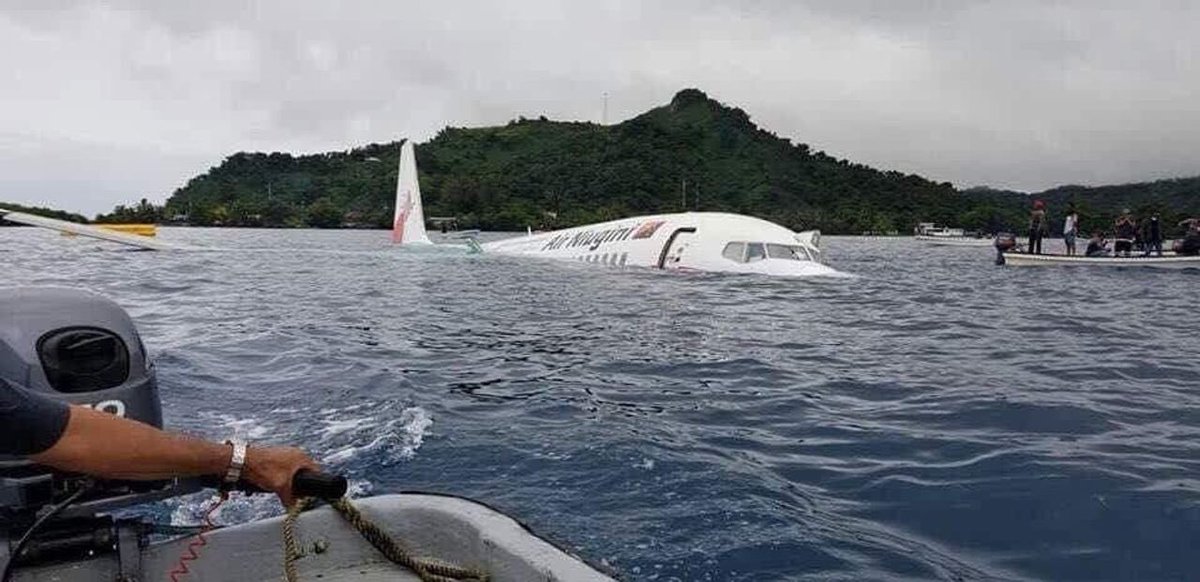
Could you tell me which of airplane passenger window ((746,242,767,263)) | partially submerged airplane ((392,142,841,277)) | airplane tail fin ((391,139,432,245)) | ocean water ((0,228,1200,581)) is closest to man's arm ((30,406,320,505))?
ocean water ((0,228,1200,581))

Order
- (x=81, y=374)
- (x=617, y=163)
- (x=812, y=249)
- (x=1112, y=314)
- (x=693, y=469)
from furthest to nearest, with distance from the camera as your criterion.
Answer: (x=617, y=163)
(x=812, y=249)
(x=1112, y=314)
(x=693, y=469)
(x=81, y=374)

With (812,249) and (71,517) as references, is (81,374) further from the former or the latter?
(812,249)

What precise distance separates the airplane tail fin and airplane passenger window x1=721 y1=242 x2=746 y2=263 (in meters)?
19.4

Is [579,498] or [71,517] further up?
[71,517]

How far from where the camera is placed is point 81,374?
3652 millimetres

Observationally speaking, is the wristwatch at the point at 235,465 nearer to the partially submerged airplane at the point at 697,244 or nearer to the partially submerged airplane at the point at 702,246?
the partially submerged airplane at the point at 697,244

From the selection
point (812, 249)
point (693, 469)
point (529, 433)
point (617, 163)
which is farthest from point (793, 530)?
point (617, 163)

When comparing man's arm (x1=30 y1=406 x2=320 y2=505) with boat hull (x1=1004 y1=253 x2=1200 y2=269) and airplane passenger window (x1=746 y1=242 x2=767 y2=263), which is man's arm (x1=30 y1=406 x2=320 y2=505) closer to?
airplane passenger window (x1=746 y1=242 x2=767 y2=263)

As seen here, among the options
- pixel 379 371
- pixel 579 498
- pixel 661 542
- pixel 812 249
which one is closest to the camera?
pixel 661 542

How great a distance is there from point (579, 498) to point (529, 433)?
152cm

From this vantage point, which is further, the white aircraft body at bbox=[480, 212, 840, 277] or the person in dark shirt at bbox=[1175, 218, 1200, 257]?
the person in dark shirt at bbox=[1175, 218, 1200, 257]

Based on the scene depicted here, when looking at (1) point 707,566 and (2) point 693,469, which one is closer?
(1) point 707,566

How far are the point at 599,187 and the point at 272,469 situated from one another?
152 meters

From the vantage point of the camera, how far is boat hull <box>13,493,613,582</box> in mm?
3117
